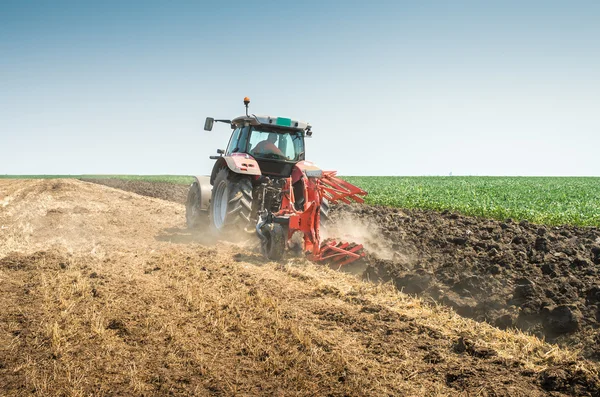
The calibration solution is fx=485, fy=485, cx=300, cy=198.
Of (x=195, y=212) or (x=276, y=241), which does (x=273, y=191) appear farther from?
(x=195, y=212)

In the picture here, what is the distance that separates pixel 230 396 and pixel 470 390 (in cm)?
164

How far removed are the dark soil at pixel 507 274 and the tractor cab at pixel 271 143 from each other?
2.28 metres

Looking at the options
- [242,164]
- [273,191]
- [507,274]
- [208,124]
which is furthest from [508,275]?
[208,124]

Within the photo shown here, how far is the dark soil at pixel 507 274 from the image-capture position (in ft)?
15.8

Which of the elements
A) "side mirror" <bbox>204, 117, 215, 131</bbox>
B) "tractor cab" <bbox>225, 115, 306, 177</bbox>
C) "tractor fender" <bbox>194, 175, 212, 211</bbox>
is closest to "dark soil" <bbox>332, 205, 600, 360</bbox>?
"tractor cab" <bbox>225, 115, 306, 177</bbox>

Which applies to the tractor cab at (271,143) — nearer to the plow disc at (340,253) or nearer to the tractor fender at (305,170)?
the tractor fender at (305,170)

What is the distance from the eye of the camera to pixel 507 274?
611cm

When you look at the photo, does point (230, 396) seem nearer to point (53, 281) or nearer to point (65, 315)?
point (65, 315)

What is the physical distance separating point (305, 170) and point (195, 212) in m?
3.31

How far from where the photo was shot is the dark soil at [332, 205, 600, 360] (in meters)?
4.80

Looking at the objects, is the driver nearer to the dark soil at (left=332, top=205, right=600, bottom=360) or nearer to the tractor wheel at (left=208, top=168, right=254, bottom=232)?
the tractor wheel at (left=208, top=168, right=254, bottom=232)

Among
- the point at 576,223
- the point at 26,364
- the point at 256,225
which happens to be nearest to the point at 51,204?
the point at 256,225

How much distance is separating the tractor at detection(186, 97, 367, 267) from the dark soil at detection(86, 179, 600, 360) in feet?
3.37

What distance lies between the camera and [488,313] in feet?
16.8
